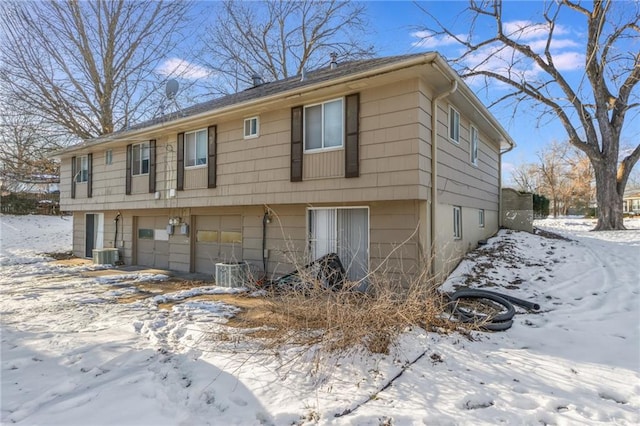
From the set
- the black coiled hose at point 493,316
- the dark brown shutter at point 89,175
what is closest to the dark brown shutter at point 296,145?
the black coiled hose at point 493,316

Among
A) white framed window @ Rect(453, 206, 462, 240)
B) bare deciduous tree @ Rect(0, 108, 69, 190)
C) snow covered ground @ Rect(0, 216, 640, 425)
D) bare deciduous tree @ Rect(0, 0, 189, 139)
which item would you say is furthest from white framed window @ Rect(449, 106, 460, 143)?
bare deciduous tree @ Rect(0, 108, 69, 190)

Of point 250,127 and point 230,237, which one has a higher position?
point 250,127

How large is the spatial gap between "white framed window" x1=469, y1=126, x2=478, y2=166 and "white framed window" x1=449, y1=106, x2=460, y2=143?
1.24m

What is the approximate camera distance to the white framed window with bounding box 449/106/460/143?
783 centimetres

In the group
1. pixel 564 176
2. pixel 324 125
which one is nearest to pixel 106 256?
pixel 324 125

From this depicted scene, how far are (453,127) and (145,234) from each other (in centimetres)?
1024

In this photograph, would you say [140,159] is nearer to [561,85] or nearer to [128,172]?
[128,172]

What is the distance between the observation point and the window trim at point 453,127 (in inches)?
308

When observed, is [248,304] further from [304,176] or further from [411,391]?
[411,391]

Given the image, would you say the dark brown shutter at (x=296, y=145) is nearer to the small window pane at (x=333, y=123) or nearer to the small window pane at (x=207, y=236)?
the small window pane at (x=333, y=123)

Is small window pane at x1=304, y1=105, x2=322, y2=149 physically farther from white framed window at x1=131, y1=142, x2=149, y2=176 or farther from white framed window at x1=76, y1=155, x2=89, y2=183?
white framed window at x1=76, y1=155, x2=89, y2=183

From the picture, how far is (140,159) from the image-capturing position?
11.3 m

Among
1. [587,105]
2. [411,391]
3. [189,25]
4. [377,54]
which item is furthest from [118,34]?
[587,105]

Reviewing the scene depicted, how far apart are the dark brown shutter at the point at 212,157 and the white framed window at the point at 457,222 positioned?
612 cm
